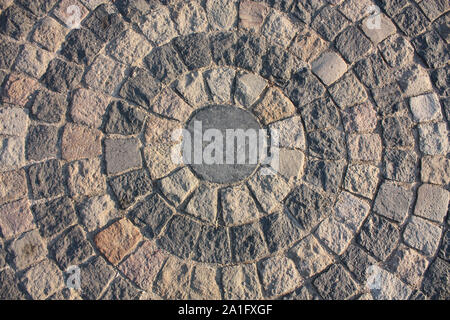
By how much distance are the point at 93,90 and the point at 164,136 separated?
84 centimetres

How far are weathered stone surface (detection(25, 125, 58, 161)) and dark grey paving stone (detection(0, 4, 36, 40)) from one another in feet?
3.23

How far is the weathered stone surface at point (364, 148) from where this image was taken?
4192mm

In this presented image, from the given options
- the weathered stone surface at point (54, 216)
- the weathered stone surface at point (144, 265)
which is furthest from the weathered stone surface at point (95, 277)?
the weathered stone surface at point (54, 216)

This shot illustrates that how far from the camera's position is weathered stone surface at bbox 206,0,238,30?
4.32 meters

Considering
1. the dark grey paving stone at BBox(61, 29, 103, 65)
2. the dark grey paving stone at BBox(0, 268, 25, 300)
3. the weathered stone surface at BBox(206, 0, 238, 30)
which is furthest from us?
the weathered stone surface at BBox(206, 0, 238, 30)

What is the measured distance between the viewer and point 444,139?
169 inches

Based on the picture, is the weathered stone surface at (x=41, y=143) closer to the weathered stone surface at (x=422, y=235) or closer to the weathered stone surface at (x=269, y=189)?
the weathered stone surface at (x=269, y=189)

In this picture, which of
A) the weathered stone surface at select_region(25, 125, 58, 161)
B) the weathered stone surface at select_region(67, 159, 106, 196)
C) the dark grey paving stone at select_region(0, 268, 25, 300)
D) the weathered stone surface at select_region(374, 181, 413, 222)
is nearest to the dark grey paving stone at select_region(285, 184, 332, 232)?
the weathered stone surface at select_region(374, 181, 413, 222)

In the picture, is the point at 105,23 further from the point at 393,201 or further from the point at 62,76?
the point at 393,201

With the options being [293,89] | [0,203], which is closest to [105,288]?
[0,203]

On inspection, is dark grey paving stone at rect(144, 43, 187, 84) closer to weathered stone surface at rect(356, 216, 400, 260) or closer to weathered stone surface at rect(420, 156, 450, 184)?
weathered stone surface at rect(356, 216, 400, 260)

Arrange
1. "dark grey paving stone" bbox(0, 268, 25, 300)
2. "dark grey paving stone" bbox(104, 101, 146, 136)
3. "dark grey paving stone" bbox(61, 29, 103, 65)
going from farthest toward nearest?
"dark grey paving stone" bbox(61, 29, 103, 65) → "dark grey paving stone" bbox(104, 101, 146, 136) → "dark grey paving stone" bbox(0, 268, 25, 300)

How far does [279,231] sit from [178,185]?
3.46 feet

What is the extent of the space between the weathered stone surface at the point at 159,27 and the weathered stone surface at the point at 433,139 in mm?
2683
